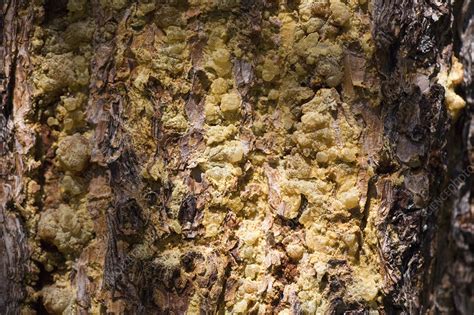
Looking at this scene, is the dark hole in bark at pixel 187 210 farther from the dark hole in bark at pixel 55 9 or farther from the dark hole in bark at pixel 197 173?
the dark hole in bark at pixel 55 9

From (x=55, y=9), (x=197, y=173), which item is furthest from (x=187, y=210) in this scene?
(x=55, y=9)

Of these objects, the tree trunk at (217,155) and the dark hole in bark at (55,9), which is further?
A: the dark hole in bark at (55,9)

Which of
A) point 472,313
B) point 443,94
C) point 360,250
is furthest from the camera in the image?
point 360,250

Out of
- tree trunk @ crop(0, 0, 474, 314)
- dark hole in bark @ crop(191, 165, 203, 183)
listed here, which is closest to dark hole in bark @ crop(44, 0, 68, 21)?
tree trunk @ crop(0, 0, 474, 314)

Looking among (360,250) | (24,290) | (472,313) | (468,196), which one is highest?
(468,196)

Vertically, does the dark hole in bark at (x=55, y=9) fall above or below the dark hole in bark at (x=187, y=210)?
above

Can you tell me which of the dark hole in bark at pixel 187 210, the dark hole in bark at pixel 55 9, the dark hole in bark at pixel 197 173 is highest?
the dark hole in bark at pixel 55 9

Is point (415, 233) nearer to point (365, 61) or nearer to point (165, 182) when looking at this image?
point (365, 61)

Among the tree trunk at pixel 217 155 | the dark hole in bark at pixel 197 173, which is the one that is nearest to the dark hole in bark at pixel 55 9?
the tree trunk at pixel 217 155

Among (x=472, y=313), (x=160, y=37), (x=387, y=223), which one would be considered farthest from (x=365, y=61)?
(x=472, y=313)
